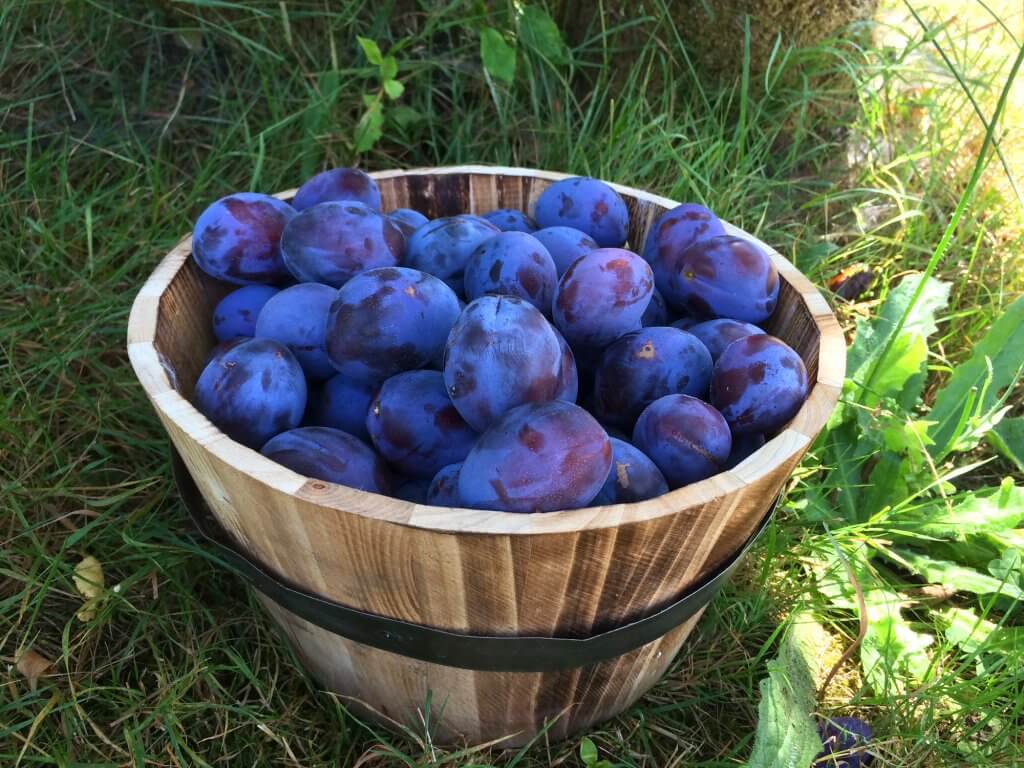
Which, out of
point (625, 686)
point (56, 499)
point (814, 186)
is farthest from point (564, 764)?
point (814, 186)

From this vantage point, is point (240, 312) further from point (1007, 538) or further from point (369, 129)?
point (1007, 538)

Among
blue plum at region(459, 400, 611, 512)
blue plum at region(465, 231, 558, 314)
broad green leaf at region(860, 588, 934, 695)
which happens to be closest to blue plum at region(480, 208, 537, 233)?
blue plum at region(465, 231, 558, 314)

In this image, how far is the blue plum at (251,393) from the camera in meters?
1.12

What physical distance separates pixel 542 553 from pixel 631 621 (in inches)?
9.8

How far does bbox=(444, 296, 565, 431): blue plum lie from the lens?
987mm

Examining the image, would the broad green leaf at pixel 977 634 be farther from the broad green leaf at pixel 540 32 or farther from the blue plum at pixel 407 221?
the broad green leaf at pixel 540 32

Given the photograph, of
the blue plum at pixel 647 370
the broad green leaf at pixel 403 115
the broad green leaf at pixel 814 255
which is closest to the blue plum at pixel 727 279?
the blue plum at pixel 647 370

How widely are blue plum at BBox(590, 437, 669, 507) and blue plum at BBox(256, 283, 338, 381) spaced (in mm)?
446

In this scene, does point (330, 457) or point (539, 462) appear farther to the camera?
point (330, 457)

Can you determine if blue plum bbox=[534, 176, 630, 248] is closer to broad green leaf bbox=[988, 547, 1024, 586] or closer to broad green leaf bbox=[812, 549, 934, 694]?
broad green leaf bbox=[812, 549, 934, 694]

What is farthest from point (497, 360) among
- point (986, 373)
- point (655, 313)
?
point (986, 373)

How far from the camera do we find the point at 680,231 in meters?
1.41

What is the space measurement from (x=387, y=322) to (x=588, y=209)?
544 millimetres

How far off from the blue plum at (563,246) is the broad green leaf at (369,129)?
2.98ft
